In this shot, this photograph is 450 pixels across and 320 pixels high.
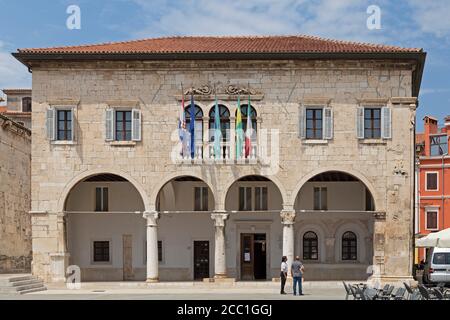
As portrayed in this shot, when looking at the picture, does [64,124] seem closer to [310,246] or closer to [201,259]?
[201,259]

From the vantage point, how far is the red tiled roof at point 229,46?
1039 inches

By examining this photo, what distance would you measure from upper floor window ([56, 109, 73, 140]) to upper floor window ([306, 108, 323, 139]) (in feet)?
30.8

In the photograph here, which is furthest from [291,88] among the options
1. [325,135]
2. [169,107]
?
[169,107]

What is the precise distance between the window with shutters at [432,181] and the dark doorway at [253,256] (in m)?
25.4

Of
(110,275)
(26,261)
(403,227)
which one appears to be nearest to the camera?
(403,227)

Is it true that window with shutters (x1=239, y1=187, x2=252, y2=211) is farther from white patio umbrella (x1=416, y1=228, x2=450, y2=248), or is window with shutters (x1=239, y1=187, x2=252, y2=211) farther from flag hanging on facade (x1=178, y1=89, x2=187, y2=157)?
white patio umbrella (x1=416, y1=228, x2=450, y2=248)

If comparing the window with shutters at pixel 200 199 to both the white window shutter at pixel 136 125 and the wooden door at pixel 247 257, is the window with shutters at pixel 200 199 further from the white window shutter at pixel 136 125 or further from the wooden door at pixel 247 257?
the white window shutter at pixel 136 125

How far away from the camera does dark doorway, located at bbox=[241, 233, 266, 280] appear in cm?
2984

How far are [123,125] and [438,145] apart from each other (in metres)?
33.7

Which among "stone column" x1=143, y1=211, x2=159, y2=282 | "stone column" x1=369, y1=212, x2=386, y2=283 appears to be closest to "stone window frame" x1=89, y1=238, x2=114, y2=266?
"stone column" x1=143, y1=211, x2=159, y2=282

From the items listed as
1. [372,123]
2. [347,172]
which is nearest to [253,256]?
[347,172]

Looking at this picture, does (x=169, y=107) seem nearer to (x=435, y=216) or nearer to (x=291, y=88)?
(x=291, y=88)
